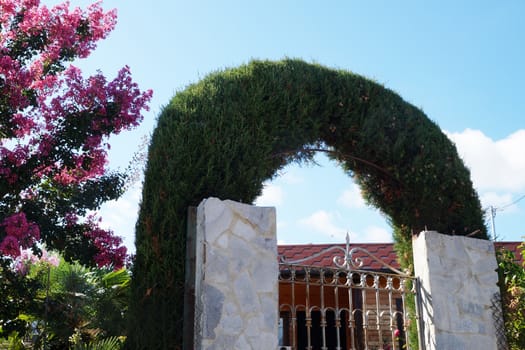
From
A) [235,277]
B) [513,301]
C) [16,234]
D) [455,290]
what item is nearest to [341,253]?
[513,301]

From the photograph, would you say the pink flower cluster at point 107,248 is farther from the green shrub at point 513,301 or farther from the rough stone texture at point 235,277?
the green shrub at point 513,301

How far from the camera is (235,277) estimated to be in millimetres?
4652

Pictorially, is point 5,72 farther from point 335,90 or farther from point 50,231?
point 335,90

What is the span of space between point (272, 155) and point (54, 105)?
2.50m

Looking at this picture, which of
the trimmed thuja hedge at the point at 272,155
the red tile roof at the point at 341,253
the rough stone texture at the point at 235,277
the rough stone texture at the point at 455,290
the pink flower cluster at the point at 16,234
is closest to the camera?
the rough stone texture at the point at 235,277

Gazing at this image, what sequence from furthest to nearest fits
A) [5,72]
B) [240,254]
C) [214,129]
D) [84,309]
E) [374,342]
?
[374,342] < [84,309] < [5,72] < [214,129] < [240,254]

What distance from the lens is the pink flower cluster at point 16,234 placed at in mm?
5234

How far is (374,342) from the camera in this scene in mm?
12039

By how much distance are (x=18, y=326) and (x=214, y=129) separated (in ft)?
10.7

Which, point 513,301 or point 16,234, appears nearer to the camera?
point 16,234

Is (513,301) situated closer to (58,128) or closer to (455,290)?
(455,290)

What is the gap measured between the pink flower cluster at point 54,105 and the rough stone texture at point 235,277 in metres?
1.81

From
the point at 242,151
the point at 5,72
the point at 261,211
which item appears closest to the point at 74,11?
the point at 5,72

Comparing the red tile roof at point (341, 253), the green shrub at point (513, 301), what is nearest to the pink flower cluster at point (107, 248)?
the green shrub at point (513, 301)
